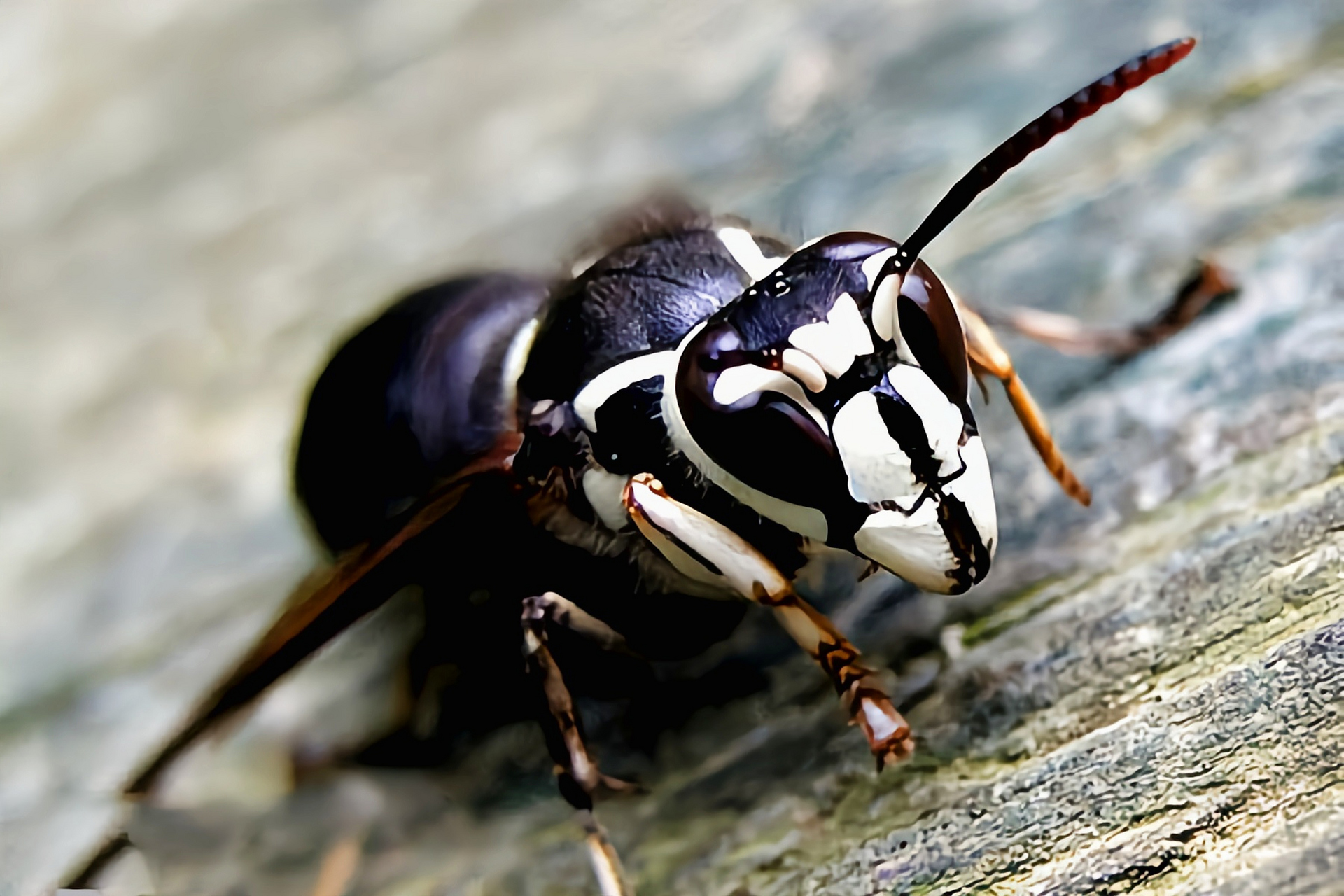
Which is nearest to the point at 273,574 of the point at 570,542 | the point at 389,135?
the point at 570,542

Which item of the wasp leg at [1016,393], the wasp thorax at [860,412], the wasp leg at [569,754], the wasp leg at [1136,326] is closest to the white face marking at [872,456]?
the wasp thorax at [860,412]

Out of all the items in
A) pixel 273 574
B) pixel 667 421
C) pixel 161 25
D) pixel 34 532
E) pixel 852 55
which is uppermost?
pixel 161 25

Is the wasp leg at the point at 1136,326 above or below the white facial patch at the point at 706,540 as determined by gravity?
above

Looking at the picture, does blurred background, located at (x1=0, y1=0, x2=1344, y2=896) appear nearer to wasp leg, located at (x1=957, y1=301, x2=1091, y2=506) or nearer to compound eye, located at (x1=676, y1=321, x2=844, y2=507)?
wasp leg, located at (x1=957, y1=301, x2=1091, y2=506)

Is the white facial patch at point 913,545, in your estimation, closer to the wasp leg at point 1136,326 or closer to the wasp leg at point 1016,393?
the wasp leg at point 1016,393

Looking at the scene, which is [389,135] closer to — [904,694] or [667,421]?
[667,421]
